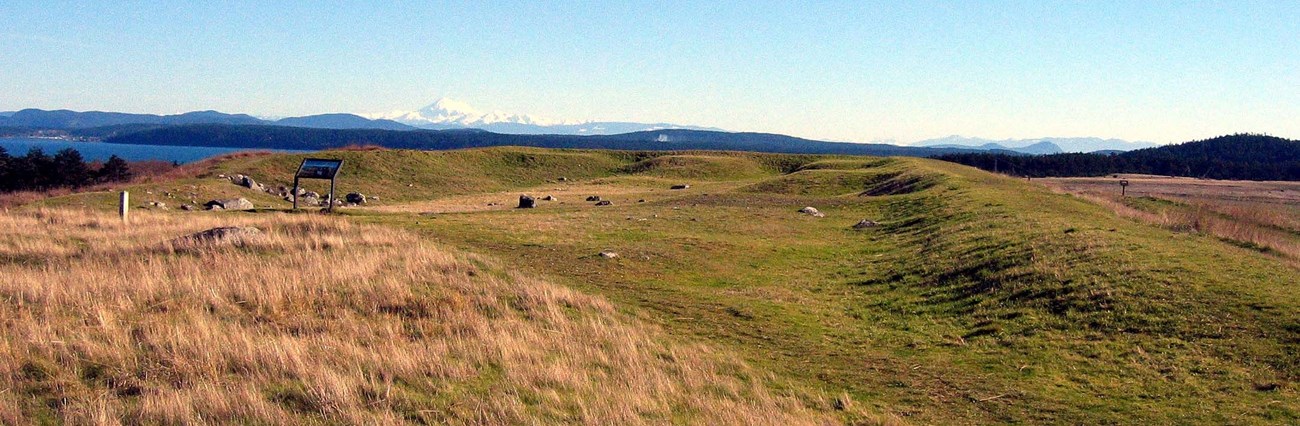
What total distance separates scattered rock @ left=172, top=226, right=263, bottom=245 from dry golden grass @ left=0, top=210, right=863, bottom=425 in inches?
66.5

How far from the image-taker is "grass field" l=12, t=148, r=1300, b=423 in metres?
10.7

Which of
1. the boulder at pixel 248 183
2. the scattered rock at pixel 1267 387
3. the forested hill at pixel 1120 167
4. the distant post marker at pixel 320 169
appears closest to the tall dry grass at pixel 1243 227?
the scattered rock at pixel 1267 387

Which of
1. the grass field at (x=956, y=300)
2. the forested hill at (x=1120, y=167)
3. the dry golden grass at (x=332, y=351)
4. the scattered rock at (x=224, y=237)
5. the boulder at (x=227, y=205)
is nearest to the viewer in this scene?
the dry golden grass at (x=332, y=351)

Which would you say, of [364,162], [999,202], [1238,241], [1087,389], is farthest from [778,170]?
[1087,389]

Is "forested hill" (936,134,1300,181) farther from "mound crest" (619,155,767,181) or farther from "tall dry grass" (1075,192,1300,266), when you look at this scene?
"tall dry grass" (1075,192,1300,266)

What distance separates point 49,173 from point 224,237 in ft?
139

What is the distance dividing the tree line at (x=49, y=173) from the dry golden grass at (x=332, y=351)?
42.0m

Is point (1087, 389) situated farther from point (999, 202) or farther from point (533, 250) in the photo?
point (999, 202)

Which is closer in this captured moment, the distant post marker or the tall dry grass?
the tall dry grass

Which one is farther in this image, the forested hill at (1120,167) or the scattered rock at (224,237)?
the forested hill at (1120,167)

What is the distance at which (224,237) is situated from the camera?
60.4 feet

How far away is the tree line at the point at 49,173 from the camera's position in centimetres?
5056

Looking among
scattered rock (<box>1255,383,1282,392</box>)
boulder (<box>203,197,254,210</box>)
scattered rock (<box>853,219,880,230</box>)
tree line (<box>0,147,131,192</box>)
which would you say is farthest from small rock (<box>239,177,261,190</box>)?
scattered rock (<box>1255,383,1282,392</box>)

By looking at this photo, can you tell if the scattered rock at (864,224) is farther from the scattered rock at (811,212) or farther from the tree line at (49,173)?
the tree line at (49,173)
